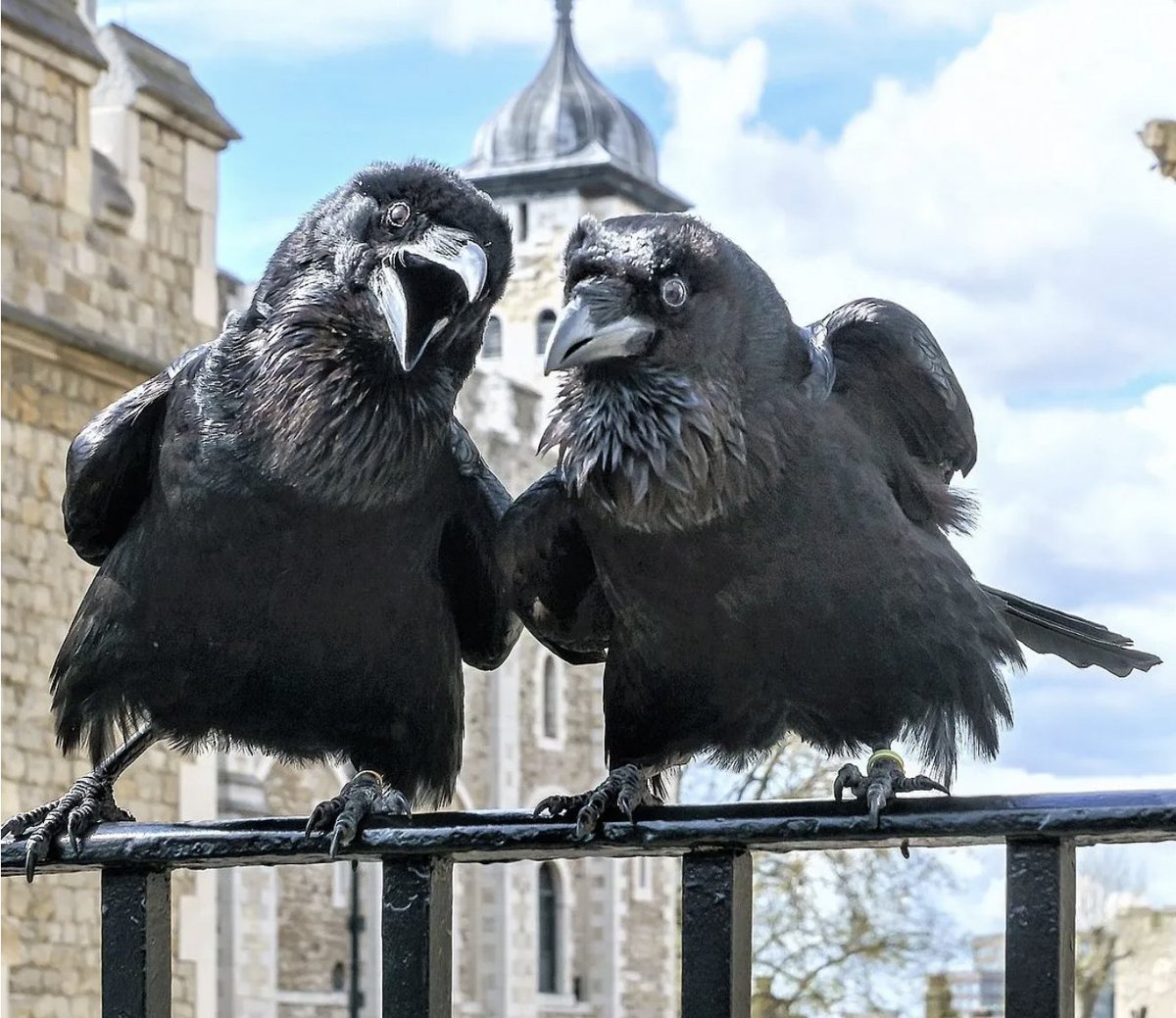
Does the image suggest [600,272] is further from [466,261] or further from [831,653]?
[831,653]

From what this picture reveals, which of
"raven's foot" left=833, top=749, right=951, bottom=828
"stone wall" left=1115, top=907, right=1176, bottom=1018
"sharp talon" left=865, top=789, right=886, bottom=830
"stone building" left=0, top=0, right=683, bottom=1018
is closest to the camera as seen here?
"sharp talon" left=865, top=789, right=886, bottom=830

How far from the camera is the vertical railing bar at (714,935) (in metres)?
1.95

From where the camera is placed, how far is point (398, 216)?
2654 millimetres

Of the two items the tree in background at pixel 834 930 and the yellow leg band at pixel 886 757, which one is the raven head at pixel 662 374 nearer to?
the yellow leg band at pixel 886 757

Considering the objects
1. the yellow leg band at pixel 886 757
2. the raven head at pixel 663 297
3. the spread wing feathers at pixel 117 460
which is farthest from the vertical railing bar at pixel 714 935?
the spread wing feathers at pixel 117 460

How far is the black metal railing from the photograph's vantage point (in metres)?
1.84

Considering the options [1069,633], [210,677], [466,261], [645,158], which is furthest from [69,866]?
[645,158]

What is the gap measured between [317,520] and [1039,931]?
1213mm

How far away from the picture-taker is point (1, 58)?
11727mm

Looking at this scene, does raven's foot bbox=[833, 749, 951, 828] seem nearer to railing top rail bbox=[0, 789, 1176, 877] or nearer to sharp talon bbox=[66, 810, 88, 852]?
railing top rail bbox=[0, 789, 1176, 877]

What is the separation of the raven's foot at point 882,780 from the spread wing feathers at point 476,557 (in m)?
0.54

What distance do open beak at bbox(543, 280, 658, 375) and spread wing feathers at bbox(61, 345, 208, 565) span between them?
2.47 ft

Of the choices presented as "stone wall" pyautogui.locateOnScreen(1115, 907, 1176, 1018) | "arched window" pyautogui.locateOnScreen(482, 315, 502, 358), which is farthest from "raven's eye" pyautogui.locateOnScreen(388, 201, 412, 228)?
"arched window" pyautogui.locateOnScreen(482, 315, 502, 358)

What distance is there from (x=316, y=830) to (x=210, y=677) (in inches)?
28.8
